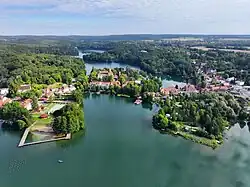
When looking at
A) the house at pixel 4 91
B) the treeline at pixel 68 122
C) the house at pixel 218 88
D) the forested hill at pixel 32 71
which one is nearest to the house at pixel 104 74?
the forested hill at pixel 32 71

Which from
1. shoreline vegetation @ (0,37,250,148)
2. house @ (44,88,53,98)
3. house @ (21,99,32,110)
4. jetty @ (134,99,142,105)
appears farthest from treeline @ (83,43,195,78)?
house @ (21,99,32,110)

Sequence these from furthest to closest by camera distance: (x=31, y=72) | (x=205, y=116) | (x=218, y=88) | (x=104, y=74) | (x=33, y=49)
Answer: (x=33, y=49)
(x=104, y=74)
(x=31, y=72)
(x=218, y=88)
(x=205, y=116)

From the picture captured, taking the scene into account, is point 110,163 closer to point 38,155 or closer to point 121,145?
point 121,145

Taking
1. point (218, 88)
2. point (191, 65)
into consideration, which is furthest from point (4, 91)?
point (191, 65)

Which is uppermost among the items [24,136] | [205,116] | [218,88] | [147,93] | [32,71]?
[32,71]

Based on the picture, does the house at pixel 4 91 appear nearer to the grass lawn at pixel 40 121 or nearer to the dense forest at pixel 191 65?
the grass lawn at pixel 40 121

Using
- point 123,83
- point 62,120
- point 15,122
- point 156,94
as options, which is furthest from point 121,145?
point 123,83

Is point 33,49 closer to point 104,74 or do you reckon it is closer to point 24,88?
point 104,74
